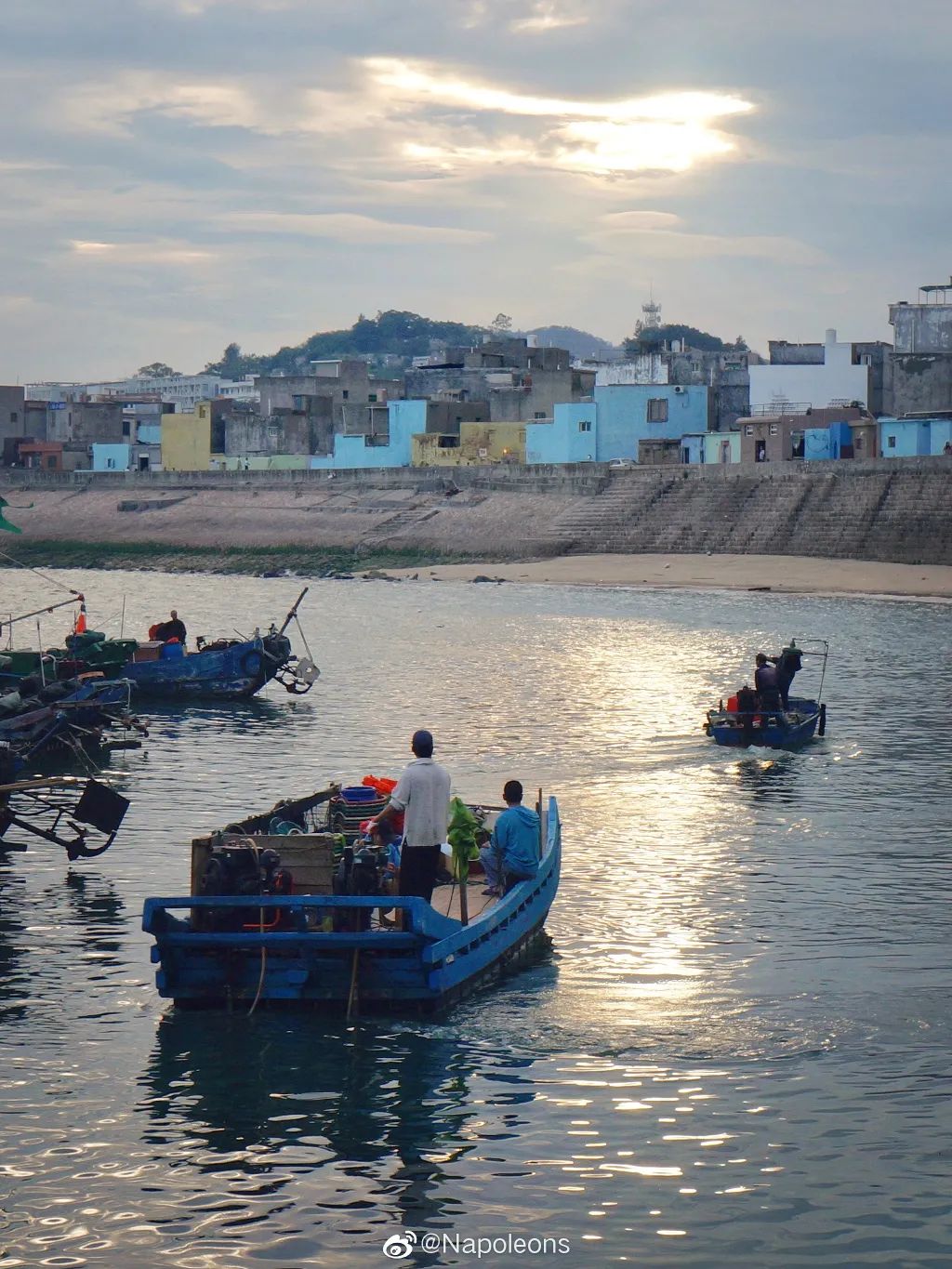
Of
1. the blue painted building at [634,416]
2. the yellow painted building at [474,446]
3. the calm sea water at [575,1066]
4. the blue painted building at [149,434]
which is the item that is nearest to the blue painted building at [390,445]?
the yellow painted building at [474,446]

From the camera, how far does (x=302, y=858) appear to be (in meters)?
13.6

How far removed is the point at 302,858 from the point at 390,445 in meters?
91.1

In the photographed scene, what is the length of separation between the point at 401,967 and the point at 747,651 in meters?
31.6

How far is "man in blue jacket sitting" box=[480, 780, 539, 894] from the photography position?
14.6m

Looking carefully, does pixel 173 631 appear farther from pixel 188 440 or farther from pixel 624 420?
pixel 188 440

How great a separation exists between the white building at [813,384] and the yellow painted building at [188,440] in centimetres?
3992

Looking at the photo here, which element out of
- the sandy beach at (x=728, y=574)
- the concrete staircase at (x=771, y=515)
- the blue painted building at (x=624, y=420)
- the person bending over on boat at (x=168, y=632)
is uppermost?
the blue painted building at (x=624, y=420)

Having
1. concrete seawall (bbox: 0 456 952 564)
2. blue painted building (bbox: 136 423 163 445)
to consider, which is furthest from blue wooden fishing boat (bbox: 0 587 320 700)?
blue painted building (bbox: 136 423 163 445)

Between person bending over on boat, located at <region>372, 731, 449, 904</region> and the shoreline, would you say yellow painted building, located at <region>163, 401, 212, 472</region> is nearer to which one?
the shoreline

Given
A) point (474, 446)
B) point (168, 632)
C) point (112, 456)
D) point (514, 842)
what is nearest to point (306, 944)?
point (514, 842)

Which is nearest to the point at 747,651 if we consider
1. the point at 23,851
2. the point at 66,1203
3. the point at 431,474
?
the point at 23,851

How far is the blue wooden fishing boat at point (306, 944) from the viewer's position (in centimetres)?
1273

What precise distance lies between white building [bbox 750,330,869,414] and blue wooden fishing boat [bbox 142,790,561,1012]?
3110 inches

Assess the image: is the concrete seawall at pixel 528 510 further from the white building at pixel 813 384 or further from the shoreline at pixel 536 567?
the white building at pixel 813 384
